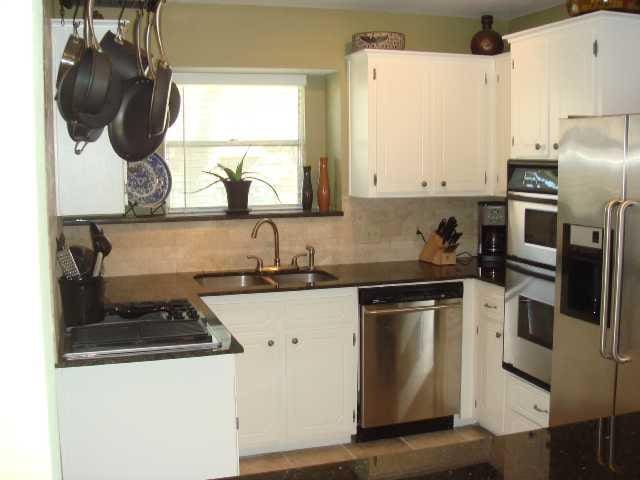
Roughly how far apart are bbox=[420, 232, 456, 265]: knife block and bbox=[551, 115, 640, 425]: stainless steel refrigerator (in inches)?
53.4

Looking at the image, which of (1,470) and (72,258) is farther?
(72,258)

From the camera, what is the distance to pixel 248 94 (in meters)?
4.67

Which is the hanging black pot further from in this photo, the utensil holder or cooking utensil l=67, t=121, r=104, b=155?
cooking utensil l=67, t=121, r=104, b=155

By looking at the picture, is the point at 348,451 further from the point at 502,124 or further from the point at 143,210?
the point at 502,124

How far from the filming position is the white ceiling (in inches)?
172

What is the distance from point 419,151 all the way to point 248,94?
1.13 m

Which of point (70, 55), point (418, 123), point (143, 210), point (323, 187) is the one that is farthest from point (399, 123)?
point (70, 55)

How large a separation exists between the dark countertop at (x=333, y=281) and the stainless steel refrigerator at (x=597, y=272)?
33.1 inches

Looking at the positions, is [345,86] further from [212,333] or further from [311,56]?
[212,333]

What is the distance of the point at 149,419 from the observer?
2.50 meters

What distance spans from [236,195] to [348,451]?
5.40 feet

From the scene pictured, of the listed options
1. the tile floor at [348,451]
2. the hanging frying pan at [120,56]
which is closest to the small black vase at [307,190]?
the tile floor at [348,451]

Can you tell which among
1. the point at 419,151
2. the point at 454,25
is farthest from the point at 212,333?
the point at 454,25

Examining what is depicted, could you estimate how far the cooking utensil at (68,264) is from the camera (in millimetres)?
2785
